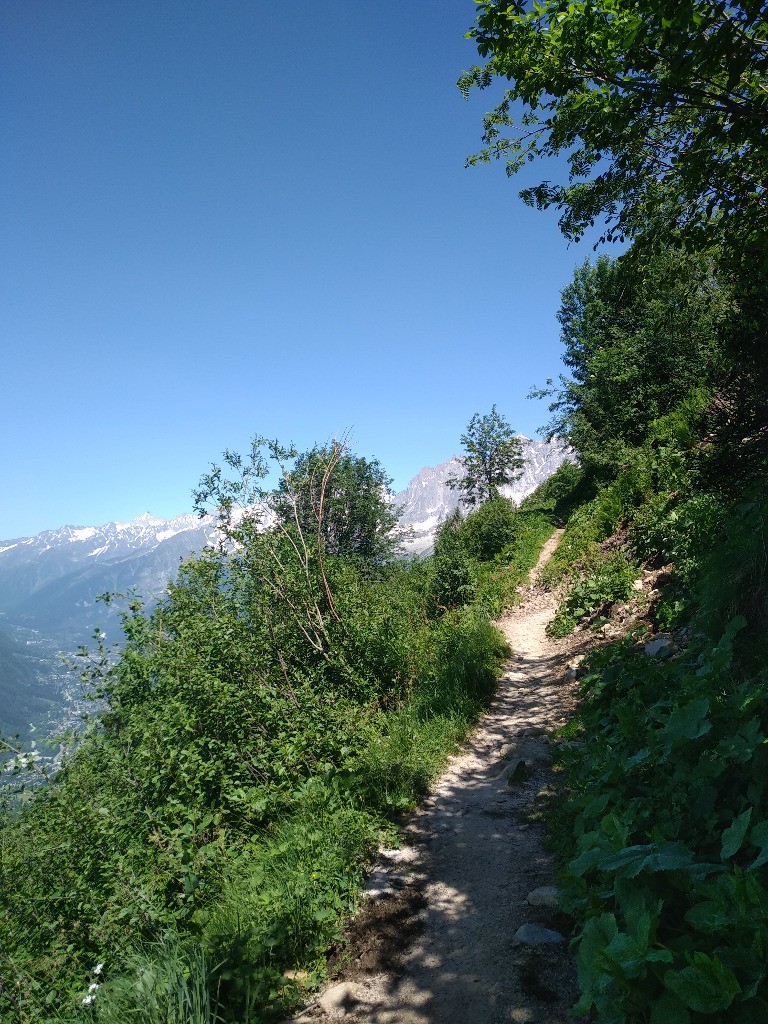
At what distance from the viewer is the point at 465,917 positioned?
3998mm

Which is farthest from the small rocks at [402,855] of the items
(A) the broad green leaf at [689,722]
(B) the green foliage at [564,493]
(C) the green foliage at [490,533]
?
(B) the green foliage at [564,493]

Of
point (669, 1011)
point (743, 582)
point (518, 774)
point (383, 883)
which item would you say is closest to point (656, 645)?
point (743, 582)

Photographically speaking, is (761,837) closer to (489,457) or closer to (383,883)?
(383,883)

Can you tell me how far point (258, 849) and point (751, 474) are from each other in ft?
24.7

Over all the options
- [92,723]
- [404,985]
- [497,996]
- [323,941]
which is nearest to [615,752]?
[497,996]

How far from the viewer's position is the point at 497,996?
10.3 feet

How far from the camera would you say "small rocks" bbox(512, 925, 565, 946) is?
345 cm

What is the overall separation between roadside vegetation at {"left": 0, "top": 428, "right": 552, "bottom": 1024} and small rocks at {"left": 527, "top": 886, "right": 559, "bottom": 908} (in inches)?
58.9

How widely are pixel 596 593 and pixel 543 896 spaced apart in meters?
7.01

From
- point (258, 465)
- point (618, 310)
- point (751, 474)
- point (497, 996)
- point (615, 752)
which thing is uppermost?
point (618, 310)

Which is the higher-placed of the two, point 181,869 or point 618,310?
point 618,310

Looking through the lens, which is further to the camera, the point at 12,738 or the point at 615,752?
the point at 12,738

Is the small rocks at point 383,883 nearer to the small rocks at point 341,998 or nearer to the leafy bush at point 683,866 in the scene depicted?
the small rocks at point 341,998

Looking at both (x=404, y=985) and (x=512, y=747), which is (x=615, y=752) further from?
(x=512, y=747)
